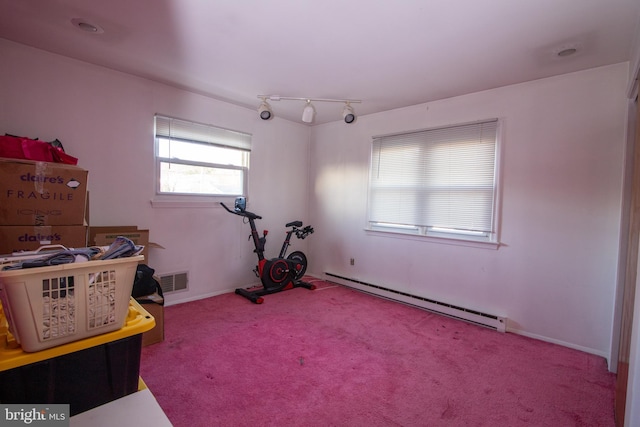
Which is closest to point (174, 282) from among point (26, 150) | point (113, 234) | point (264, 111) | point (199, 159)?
point (113, 234)

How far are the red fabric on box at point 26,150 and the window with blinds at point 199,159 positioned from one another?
1239 mm

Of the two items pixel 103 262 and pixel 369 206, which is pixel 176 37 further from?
pixel 369 206

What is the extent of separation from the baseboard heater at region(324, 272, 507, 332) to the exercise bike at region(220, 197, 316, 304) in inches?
25.6

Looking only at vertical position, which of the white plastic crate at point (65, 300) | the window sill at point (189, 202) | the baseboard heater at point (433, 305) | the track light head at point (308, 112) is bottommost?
the baseboard heater at point (433, 305)

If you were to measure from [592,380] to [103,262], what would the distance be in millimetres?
3179

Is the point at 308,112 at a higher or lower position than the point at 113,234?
higher

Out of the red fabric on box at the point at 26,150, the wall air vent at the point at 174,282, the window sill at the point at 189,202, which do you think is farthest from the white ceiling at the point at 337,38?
the wall air vent at the point at 174,282

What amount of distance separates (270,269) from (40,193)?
2481mm

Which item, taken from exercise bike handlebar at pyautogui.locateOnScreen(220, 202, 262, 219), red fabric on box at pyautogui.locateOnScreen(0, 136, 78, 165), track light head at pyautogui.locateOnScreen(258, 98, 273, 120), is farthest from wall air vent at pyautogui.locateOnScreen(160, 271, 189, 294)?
track light head at pyautogui.locateOnScreen(258, 98, 273, 120)

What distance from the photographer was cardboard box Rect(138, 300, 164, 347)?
2551mm

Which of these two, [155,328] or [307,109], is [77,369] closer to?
[155,328]

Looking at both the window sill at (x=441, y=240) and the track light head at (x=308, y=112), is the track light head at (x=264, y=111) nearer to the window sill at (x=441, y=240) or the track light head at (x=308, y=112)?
the track light head at (x=308, y=112)

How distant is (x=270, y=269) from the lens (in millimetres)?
3934

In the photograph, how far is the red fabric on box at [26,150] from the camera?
6.38 ft
